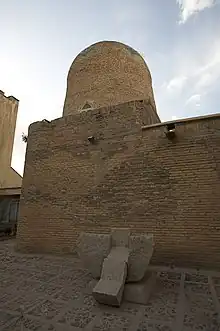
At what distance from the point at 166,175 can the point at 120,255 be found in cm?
252

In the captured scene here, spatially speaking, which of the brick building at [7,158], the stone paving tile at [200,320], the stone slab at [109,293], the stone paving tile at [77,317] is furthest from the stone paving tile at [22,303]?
the brick building at [7,158]

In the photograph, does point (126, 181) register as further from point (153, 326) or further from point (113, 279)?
point (153, 326)

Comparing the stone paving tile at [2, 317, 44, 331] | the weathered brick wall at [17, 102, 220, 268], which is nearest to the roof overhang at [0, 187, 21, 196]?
the weathered brick wall at [17, 102, 220, 268]

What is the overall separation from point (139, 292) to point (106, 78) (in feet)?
28.3

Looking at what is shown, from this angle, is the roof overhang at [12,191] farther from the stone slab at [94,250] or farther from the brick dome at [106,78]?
the stone slab at [94,250]

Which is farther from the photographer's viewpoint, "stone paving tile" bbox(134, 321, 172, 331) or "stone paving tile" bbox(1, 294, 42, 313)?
"stone paving tile" bbox(1, 294, 42, 313)

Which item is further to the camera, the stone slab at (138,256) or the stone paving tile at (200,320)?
the stone slab at (138,256)

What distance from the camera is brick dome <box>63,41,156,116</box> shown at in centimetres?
940

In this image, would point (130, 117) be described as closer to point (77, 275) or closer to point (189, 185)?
point (189, 185)

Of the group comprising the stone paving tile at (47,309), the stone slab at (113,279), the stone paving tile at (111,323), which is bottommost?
the stone paving tile at (111,323)

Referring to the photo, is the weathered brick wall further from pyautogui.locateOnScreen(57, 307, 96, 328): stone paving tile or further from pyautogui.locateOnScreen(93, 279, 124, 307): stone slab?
pyautogui.locateOnScreen(57, 307, 96, 328): stone paving tile

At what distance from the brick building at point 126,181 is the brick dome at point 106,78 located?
2.53 m

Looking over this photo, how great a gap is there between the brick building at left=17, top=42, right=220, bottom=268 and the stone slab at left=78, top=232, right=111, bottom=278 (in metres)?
1.78

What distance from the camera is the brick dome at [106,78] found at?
9.40 metres
